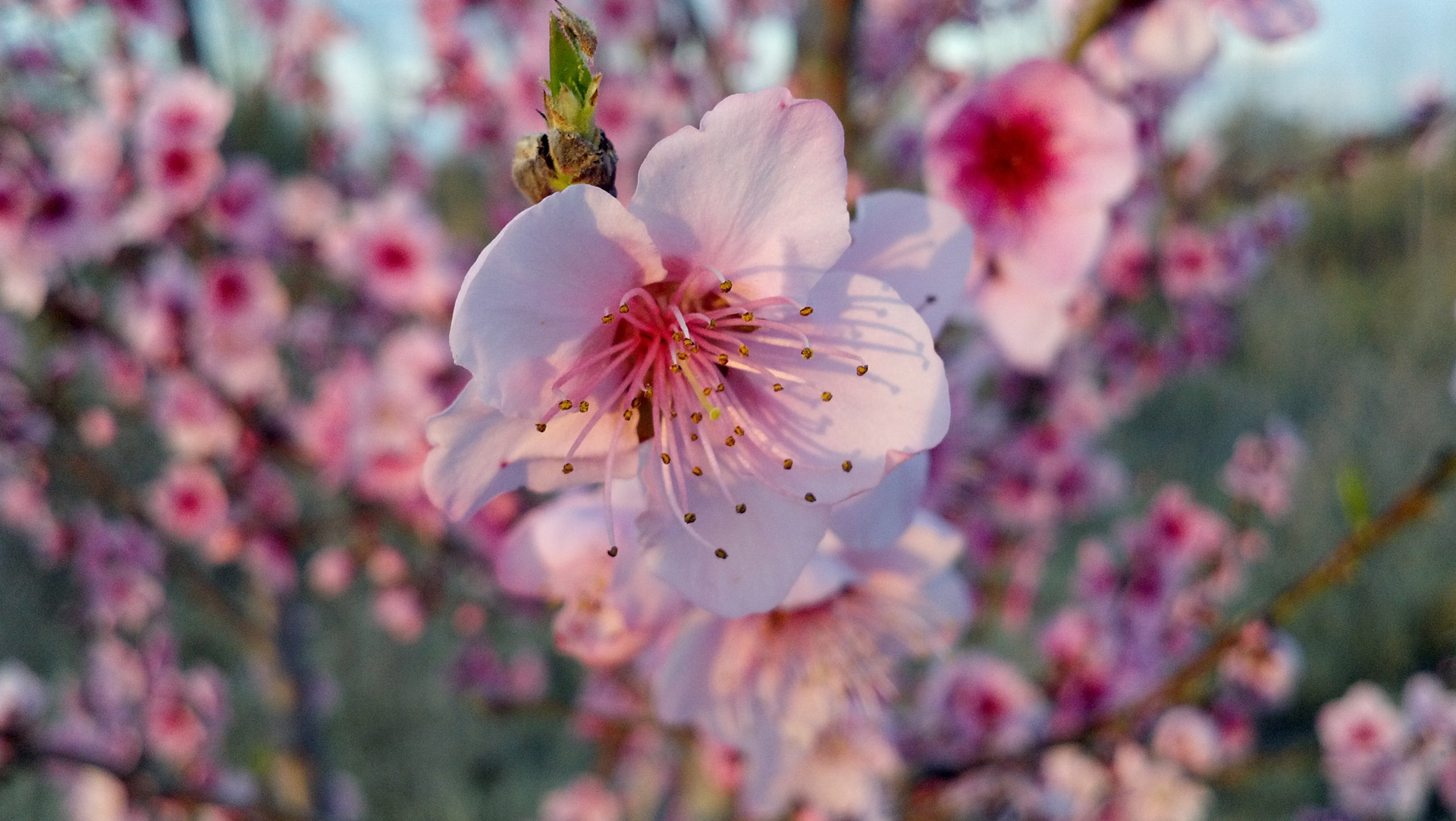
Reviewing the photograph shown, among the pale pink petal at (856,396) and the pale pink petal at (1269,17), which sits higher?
the pale pink petal at (1269,17)

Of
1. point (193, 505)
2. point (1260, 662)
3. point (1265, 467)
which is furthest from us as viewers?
point (193, 505)

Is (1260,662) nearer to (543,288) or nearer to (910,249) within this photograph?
(910,249)

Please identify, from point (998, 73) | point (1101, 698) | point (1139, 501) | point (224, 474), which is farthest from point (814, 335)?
point (1139, 501)

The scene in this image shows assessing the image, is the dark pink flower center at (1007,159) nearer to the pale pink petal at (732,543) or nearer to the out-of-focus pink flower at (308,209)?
the pale pink petal at (732,543)

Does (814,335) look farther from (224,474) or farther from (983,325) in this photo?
(224,474)

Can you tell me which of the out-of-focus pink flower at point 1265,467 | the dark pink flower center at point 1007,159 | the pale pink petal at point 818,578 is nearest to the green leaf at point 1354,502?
the dark pink flower center at point 1007,159

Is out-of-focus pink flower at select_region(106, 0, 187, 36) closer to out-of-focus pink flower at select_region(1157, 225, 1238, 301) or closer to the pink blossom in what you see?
the pink blossom

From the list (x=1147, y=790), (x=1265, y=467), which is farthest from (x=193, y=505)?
(x=1265, y=467)
